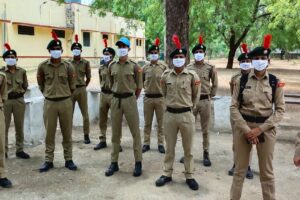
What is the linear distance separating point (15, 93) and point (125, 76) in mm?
2105

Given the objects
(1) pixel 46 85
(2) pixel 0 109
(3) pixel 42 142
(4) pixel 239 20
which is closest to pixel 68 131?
(1) pixel 46 85

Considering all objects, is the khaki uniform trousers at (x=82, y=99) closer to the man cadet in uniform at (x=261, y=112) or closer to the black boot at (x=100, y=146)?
the black boot at (x=100, y=146)

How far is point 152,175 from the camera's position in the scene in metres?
6.00

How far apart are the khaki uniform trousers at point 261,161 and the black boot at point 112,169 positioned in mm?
2107

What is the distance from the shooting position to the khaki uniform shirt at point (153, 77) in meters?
7.15

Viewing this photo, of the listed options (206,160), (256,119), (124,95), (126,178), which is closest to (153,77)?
(124,95)

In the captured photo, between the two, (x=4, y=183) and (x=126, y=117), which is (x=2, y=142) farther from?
(x=126, y=117)

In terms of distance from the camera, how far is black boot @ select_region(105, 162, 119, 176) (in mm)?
5973

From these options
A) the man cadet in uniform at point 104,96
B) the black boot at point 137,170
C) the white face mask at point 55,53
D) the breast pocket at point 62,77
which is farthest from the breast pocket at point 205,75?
the white face mask at point 55,53

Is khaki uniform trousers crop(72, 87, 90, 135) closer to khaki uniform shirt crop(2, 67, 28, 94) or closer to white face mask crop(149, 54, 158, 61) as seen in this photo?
→ khaki uniform shirt crop(2, 67, 28, 94)

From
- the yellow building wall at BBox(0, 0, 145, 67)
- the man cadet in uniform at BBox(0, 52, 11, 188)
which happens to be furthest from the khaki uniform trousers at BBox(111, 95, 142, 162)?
the yellow building wall at BBox(0, 0, 145, 67)

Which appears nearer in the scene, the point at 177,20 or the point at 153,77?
the point at 153,77

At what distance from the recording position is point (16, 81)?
6.73 m

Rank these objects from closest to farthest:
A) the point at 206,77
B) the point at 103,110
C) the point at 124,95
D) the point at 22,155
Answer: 1. the point at 124,95
2. the point at 206,77
3. the point at 22,155
4. the point at 103,110
